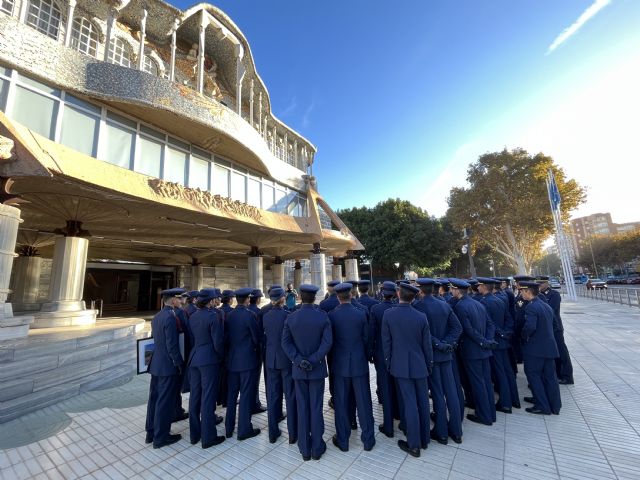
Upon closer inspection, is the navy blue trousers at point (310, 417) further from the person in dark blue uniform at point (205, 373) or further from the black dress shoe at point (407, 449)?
the person in dark blue uniform at point (205, 373)

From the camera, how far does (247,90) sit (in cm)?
1995

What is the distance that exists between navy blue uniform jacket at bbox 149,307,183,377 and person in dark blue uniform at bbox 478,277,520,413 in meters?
4.87

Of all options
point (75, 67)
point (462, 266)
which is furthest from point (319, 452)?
point (462, 266)

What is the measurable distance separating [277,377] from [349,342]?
121 centimetres

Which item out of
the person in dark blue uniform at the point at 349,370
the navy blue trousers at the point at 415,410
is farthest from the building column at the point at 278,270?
the navy blue trousers at the point at 415,410

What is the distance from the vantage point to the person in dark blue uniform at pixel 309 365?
138 inches

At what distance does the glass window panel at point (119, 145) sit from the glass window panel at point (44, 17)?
5078 millimetres

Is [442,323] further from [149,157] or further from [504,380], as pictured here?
[149,157]

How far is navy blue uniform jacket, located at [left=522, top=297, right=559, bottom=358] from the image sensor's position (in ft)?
14.4

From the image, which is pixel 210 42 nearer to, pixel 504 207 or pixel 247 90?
pixel 247 90

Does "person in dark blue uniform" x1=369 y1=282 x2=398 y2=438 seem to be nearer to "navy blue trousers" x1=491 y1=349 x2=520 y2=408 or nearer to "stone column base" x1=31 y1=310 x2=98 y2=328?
"navy blue trousers" x1=491 y1=349 x2=520 y2=408

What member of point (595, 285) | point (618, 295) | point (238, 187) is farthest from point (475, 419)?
point (595, 285)

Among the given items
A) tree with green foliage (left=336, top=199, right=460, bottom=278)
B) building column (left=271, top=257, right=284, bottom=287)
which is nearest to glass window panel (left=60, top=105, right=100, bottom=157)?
building column (left=271, top=257, right=284, bottom=287)

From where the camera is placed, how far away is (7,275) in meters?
6.85
